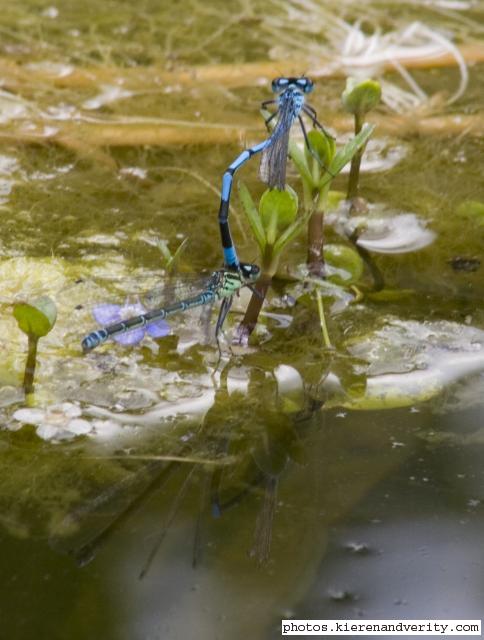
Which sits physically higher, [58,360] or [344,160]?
[344,160]

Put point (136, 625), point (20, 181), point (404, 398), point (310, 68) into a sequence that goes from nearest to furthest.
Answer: point (136, 625) → point (404, 398) → point (20, 181) → point (310, 68)

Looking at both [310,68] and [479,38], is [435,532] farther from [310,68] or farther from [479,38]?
[479,38]

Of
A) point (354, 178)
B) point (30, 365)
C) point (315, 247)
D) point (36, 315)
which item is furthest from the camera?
point (354, 178)

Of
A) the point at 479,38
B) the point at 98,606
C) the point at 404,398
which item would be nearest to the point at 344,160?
the point at 404,398

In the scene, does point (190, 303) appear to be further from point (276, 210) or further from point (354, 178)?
point (354, 178)

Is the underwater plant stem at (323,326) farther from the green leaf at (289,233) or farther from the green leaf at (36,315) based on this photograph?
the green leaf at (36,315)

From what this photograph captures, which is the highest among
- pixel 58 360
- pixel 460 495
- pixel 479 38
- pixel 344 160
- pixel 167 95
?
pixel 479 38

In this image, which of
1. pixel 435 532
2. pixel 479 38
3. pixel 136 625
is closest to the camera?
pixel 136 625

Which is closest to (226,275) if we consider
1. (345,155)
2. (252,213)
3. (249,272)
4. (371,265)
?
(249,272)
